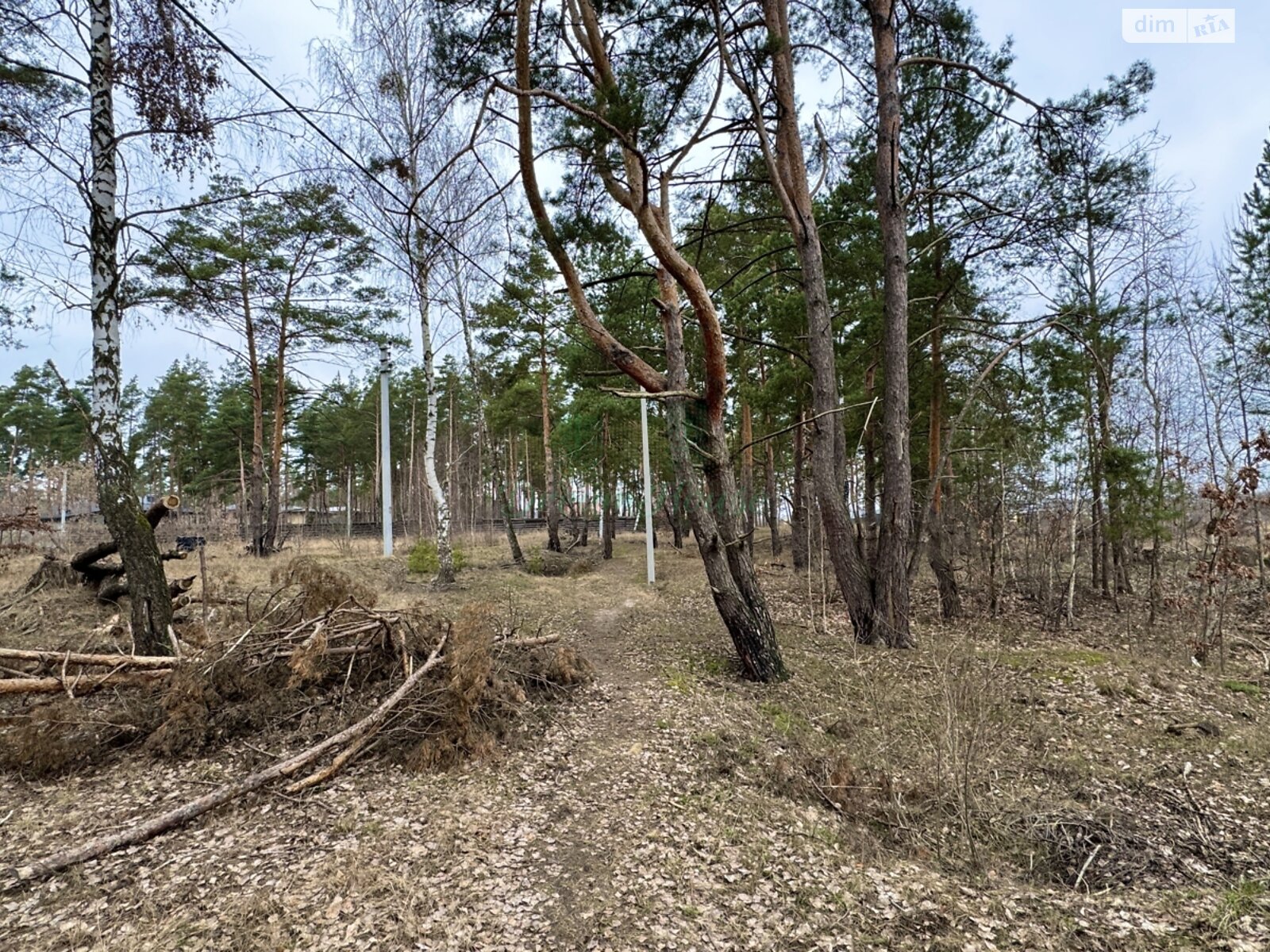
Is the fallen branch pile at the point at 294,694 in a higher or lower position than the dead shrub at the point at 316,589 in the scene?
lower

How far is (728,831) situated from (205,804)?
2.85 m

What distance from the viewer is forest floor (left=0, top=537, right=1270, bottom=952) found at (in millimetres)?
2326

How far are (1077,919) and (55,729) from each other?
226 inches

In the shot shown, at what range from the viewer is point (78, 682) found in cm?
382

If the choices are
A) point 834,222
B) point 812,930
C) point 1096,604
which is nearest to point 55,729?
point 812,930

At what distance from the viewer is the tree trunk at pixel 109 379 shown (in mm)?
4637

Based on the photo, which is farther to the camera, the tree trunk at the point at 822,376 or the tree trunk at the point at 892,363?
the tree trunk at the point at 892,363

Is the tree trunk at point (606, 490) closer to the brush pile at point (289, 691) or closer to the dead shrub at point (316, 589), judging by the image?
the dead shrub at point (316, 589)

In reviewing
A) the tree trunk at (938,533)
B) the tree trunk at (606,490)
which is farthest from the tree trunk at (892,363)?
the tree trunk at (606,490)

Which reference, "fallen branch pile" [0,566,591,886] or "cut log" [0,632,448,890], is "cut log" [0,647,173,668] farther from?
"cut log" [0,632,448,890]

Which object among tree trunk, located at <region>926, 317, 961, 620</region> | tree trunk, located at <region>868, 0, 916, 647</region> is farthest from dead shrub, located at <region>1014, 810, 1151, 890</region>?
tree trunk, located at <region>926, 317, 961, 620</region>

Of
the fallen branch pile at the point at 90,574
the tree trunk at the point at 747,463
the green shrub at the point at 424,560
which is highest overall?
the tree trunk at the point at 747,463

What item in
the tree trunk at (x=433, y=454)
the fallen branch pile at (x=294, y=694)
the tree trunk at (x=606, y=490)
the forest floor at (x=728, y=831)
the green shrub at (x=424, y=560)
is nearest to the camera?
the forest floor at (x=728, y=831)

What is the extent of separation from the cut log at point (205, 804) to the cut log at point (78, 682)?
1.40 metres
